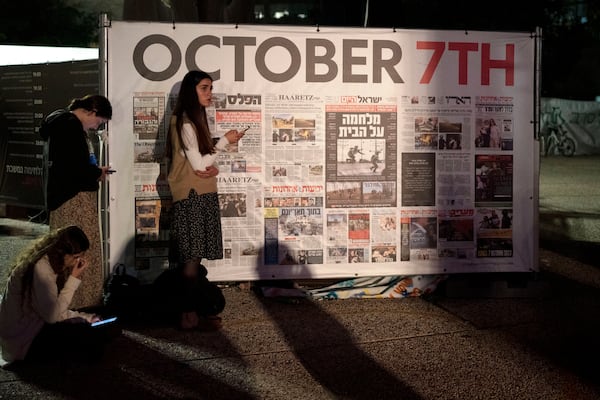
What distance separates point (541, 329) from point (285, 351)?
6.36 feet

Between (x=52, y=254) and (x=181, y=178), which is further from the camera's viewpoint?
(x=181, y=178)

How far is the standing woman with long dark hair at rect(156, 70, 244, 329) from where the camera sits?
19.3 ft

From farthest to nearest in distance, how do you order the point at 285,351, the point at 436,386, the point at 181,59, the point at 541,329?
1. the point at 181,59
2. the point at 541,329
3. the point at 285,351
4. the point at 436,386

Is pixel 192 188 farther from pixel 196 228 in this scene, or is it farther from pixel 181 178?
pixel 196 228

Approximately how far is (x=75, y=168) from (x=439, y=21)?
816 inches

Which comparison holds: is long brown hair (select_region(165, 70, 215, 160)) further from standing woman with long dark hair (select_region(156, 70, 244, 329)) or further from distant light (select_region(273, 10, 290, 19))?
distant light (select_region(273, 10, 290, 19))

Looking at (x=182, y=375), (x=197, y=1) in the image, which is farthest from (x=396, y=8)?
(x=182, y=375)

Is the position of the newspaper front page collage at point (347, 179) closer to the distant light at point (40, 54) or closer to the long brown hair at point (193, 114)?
the long brown hair at point (193, 114)

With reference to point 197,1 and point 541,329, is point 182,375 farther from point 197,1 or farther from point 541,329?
point 197,1

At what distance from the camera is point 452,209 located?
7102 mm

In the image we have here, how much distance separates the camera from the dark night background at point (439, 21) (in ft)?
83.4

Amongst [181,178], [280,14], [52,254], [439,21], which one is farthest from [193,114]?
[280,14]

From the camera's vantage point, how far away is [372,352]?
5.48 metres

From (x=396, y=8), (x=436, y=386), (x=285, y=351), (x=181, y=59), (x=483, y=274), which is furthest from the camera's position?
(x=396, y=8)
